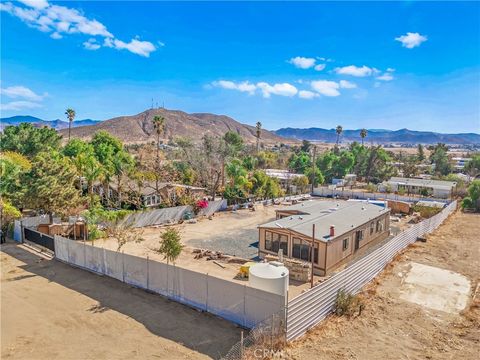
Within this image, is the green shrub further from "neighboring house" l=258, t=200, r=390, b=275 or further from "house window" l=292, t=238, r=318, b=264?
"house window" l=292, t=238, r=318, b=264

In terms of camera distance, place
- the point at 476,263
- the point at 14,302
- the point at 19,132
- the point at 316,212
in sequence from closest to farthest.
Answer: the point at 14,302, the point at 476,263, the point at 316,212, the point at 19,132

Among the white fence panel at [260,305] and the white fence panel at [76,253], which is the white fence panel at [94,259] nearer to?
the white fence panel at [76,253]

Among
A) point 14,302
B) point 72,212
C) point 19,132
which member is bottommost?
point 14,302

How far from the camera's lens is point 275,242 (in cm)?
2128

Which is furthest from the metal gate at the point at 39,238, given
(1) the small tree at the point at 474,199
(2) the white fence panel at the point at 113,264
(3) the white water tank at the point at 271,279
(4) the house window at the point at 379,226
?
(1) the small tree at the point at 474,199

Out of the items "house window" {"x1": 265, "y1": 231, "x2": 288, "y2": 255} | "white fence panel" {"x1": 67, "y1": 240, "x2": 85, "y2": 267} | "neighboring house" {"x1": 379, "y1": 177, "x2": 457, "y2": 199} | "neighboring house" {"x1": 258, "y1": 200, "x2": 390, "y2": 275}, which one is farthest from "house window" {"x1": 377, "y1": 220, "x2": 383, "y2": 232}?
"neighboring house" {"x1": 379, "y1": 177, "x2": 457, "y2": 199}

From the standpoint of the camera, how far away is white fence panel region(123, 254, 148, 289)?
52.3 ft

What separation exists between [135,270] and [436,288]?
14.4 meters

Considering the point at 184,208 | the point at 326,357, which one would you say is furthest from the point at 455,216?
the point at 326,357

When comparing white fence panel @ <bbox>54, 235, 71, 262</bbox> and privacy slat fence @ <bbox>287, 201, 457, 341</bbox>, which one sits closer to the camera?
privacy slat fence @ <bbox>287, 201, 457, 341</bbox>

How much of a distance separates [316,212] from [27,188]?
19766 mm

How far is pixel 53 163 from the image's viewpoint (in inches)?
955

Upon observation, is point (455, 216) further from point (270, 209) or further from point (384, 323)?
point (384, 323)

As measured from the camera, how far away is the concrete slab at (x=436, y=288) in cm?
1539
